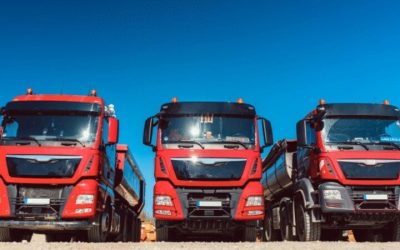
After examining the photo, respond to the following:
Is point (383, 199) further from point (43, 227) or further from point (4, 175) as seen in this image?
point (4, 175)

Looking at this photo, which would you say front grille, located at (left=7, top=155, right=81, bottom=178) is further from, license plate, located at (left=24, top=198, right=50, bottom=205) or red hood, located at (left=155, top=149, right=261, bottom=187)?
red hood, located at (left=155, top=149, right=261, bottom=187)

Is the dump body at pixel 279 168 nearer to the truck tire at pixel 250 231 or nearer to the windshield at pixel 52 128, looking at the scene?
the truck tire at pixel 250 231

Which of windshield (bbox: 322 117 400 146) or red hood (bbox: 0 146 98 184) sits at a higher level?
windshield (bbox: 322 117 400 146)

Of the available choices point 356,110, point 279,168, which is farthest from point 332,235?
point 356,110

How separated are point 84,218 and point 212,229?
8.25 feet

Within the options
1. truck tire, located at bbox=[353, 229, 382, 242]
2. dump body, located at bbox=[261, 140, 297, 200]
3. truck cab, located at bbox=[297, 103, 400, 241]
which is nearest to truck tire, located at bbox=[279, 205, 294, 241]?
dump body, located at bbox=[261, 140, 297, 200]

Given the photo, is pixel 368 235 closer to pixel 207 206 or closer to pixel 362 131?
pixel 362 131

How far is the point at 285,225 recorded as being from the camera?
13445 mm

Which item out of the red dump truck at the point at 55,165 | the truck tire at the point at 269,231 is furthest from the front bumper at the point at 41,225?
the truck tire at the point at 269,231

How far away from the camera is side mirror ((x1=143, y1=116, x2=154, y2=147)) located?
426 inches

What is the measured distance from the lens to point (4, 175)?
10023mm

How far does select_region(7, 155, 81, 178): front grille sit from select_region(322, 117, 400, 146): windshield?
528 centimetres

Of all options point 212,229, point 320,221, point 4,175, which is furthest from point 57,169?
A: point 320,221

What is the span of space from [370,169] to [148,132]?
458 centimetres
